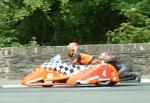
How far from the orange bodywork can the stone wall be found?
354 cm

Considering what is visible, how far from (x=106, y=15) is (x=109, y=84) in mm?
11533

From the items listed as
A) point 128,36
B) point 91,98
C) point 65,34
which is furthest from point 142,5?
point 91,98

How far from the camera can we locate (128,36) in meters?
25.7

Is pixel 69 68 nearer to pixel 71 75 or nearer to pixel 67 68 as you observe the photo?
pixel 67 68

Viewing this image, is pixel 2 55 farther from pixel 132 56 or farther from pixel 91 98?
pixel 91 98

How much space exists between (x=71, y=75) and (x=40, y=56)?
3871 millimetres

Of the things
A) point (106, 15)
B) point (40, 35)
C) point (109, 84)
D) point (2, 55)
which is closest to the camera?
point (109, 84)

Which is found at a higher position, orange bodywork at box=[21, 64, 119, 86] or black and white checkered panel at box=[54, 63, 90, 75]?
black and white checkered panel at box=[54, 63, 90, 75]

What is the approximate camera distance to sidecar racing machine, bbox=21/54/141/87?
1912 centimetres

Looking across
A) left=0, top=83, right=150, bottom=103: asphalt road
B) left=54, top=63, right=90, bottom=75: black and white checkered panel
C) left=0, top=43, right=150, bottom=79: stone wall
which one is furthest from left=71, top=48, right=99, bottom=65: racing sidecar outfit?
left=0, top=43, right=150, bottom=79: stone wall

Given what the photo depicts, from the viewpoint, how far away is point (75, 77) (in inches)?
755

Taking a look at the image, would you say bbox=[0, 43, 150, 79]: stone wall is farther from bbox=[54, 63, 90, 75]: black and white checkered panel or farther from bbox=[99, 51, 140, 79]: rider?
bbox=[54, 63, 90, 75]: black and white checkered panel

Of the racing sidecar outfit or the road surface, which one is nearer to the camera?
the road surface

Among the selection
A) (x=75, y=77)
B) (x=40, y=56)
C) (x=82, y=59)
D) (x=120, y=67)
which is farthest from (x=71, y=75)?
(x=40, y=56)
